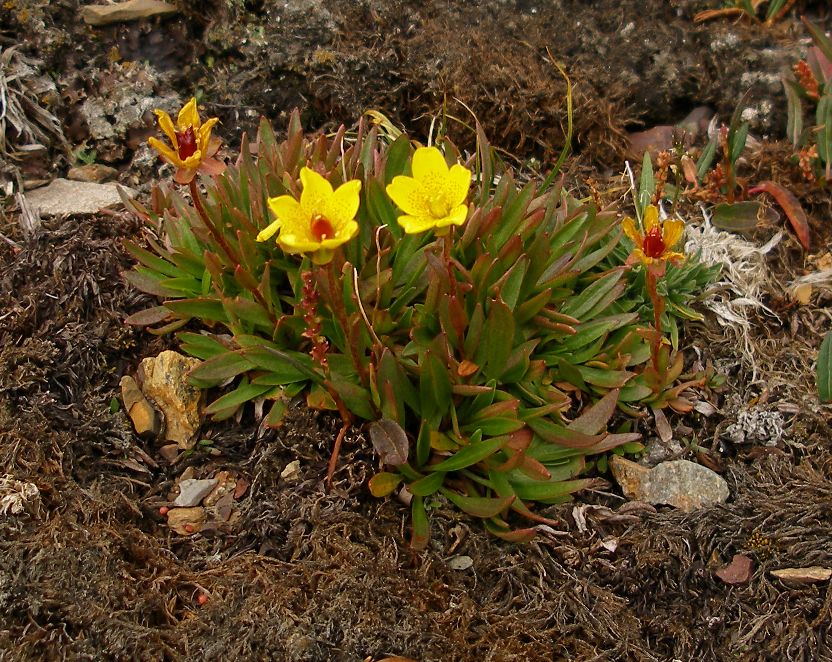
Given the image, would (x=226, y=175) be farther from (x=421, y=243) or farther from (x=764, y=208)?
(x=764, y=208)

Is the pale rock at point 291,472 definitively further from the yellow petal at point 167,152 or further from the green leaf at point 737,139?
the green leaf at point 737,139

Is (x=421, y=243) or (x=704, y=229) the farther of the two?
(x=704, y=229)

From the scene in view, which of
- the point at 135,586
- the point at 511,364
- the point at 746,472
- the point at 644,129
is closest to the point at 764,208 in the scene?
the point at 644,129

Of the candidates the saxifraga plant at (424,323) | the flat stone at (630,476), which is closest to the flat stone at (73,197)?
the saxifraga plant at (424,323)

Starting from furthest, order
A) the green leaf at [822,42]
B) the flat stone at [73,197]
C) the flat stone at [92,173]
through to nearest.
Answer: the green leaf at [822,42], the flat stone at [92,173], the flat stone at [73,197]

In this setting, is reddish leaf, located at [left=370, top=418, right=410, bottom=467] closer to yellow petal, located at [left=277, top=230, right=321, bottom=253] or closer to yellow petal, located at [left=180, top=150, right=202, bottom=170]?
yellow petal, located at [left=277, top=230, right=321, bottom=253]

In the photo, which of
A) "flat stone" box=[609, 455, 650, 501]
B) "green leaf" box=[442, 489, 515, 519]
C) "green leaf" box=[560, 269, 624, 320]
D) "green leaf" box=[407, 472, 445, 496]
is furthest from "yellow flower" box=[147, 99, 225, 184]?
"flat stone" box=[609, 455, 650, 501]
